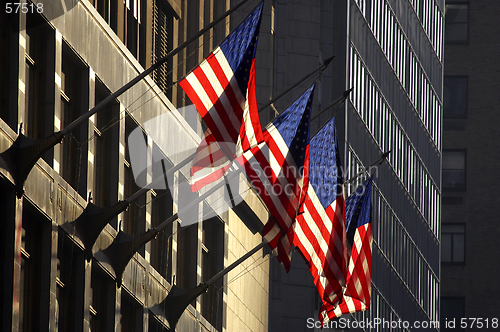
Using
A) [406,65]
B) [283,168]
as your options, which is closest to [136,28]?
[283,168]

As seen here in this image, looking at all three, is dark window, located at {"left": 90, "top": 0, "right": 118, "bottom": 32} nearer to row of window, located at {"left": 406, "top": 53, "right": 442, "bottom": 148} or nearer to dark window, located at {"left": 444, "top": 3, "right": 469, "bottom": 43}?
row of window, located at {"left": 406, "top": 53, "right": 442, "bottom": 148}

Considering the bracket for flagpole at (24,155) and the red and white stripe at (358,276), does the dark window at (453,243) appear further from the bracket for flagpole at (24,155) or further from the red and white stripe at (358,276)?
the bracket for flagpole at (24,155)

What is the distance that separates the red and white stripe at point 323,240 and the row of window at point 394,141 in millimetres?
25381

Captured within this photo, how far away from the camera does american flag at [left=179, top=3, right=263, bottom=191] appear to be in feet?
75.0

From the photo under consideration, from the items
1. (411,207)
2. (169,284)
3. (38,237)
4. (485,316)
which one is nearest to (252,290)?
(169,284)

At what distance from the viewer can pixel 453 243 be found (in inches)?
3465

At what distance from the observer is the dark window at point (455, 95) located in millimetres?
88875

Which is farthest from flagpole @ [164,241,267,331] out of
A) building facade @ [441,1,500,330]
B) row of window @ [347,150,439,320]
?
building facade @ [441,1,500,330]

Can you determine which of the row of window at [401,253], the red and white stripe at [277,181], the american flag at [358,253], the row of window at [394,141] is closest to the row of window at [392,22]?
the row of window at [394,141]

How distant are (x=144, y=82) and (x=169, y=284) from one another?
6.12 m

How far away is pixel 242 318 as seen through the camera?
4219 cm

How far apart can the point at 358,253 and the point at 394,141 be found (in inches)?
1244

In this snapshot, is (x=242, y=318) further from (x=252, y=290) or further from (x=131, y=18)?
(x=131, y=18)

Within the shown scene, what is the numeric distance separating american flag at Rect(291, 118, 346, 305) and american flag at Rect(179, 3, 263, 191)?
455 cm
